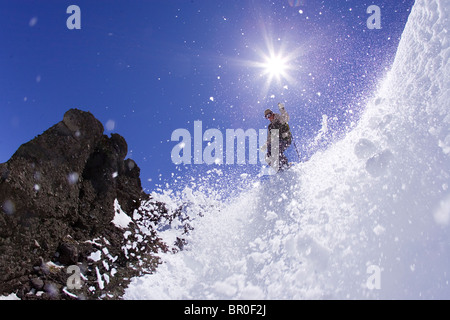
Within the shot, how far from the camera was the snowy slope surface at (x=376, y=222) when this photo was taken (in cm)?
382

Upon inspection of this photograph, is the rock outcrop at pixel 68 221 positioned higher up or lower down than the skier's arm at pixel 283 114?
lower down

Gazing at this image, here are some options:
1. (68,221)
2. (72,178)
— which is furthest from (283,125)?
(68,221)

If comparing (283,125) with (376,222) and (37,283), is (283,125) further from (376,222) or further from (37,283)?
(37,283)

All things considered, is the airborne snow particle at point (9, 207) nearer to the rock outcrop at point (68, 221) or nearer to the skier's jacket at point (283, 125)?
the rock outcrop at point (68, 221)

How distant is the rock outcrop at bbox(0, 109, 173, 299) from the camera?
6277 mm

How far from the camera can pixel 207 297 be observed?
16.1 ft

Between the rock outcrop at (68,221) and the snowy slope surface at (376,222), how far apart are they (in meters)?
1.44

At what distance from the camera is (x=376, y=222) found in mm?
4430

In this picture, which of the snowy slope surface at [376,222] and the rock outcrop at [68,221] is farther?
the rock outcrop at [68,221]

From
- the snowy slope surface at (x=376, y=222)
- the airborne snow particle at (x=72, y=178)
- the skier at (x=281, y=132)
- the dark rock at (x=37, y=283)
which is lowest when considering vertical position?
the dark rock at (x=37, y=283)

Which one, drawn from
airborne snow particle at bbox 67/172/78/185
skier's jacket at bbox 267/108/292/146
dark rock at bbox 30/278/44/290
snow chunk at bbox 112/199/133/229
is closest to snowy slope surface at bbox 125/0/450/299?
dark rock at bbox 30/278/44/290

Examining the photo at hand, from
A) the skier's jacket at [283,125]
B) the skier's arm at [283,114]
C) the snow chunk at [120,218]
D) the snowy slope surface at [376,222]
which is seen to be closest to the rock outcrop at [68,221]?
the snow chunk at [120,218]
